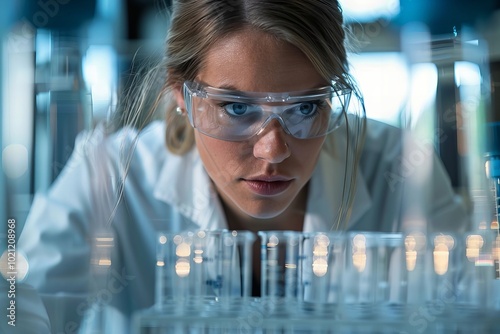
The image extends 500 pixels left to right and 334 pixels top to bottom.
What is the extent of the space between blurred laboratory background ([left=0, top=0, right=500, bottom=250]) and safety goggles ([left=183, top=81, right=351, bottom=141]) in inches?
3.8

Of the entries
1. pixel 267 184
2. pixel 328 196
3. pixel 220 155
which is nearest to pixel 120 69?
pixel 220 155

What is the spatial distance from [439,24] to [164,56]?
540 mm

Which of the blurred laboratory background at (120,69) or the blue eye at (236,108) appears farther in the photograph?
the blurred laboratory background at (120,69)

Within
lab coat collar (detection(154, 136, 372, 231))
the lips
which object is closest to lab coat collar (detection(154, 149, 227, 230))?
lab coat collar (detection(154, 136, 372, 231))

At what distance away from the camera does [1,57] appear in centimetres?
122

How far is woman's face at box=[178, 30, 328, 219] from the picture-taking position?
1.04 m

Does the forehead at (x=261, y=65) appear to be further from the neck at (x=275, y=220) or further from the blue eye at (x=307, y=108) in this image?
the neck at (x=275, y=220)

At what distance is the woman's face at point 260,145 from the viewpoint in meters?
1.04

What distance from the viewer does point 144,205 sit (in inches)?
49.9

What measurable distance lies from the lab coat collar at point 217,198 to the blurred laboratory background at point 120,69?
0.43 feet

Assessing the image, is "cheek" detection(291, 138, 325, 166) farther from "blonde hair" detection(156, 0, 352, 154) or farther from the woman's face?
"blonde hair" detection(156, 0, 352, 154)

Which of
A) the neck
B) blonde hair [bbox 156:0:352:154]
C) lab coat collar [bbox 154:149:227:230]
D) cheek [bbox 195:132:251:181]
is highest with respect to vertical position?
blonde hair [bbox 156:0:352:154]

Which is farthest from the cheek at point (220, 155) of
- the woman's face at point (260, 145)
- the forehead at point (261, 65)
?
the forehead at point (261, 65)

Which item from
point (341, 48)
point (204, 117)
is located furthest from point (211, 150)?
point (341, 48)
